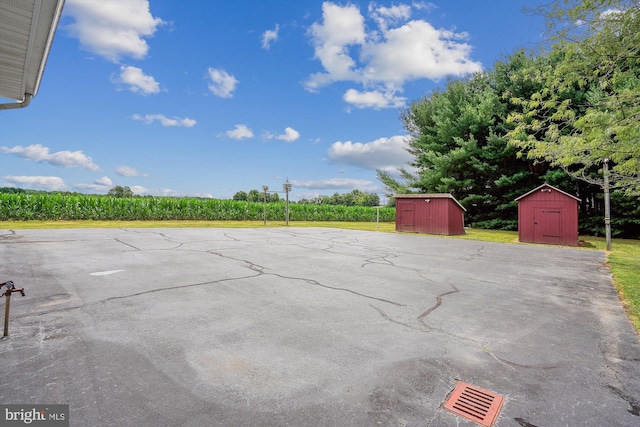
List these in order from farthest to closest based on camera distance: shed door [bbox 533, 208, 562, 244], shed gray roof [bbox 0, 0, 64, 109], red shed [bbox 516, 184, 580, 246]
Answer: shed door [bbox 533, 208, 562, 244], red shed [bbox 516, 184, 580, 246], shed gray roof [bbox 0, 0, 64, 109]

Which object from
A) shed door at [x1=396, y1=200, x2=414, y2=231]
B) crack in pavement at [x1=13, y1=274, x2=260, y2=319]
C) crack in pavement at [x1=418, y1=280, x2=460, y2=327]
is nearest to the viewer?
crack in pavement at [x1=13, y1=274, x2=260, y2=319]

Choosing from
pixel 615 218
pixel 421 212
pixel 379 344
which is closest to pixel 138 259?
pixel 379 344

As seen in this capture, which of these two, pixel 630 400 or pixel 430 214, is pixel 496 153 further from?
pixel 630 400

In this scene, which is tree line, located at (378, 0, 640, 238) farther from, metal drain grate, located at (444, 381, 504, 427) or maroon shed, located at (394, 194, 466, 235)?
metal drain grate, located at (444, 381, 504, 427)

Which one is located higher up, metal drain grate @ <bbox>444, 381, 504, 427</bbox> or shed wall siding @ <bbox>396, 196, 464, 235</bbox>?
shed wall siding @ <bbox>396, 196, 464, 235</bbox>

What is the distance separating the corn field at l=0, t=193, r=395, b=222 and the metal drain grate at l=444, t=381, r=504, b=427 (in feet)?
80.4

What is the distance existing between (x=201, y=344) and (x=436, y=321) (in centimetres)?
266

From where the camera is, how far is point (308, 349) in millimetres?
2826

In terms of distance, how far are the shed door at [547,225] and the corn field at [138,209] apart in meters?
21.7

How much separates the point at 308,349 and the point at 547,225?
51.1ft

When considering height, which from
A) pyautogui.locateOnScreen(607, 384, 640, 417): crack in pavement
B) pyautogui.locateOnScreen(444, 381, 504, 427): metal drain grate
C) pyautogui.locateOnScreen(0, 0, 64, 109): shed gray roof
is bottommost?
pyautogui.locateOnScreen(607, 384, 640, 417): crack in pavement

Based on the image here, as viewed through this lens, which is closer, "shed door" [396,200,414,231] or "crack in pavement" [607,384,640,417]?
"crack in pavement" [607,384,640,417]

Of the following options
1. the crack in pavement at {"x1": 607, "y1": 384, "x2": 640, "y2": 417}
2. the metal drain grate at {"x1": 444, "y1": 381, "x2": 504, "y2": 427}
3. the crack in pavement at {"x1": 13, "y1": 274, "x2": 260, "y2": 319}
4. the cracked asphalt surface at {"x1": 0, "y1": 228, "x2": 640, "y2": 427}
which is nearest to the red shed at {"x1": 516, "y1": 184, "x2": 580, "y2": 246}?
the cracked asphalt surface at {"x1": 0, "y1": 228, "x2": 640, "y2": 427}

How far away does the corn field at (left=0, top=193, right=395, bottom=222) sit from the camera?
1819 cm
